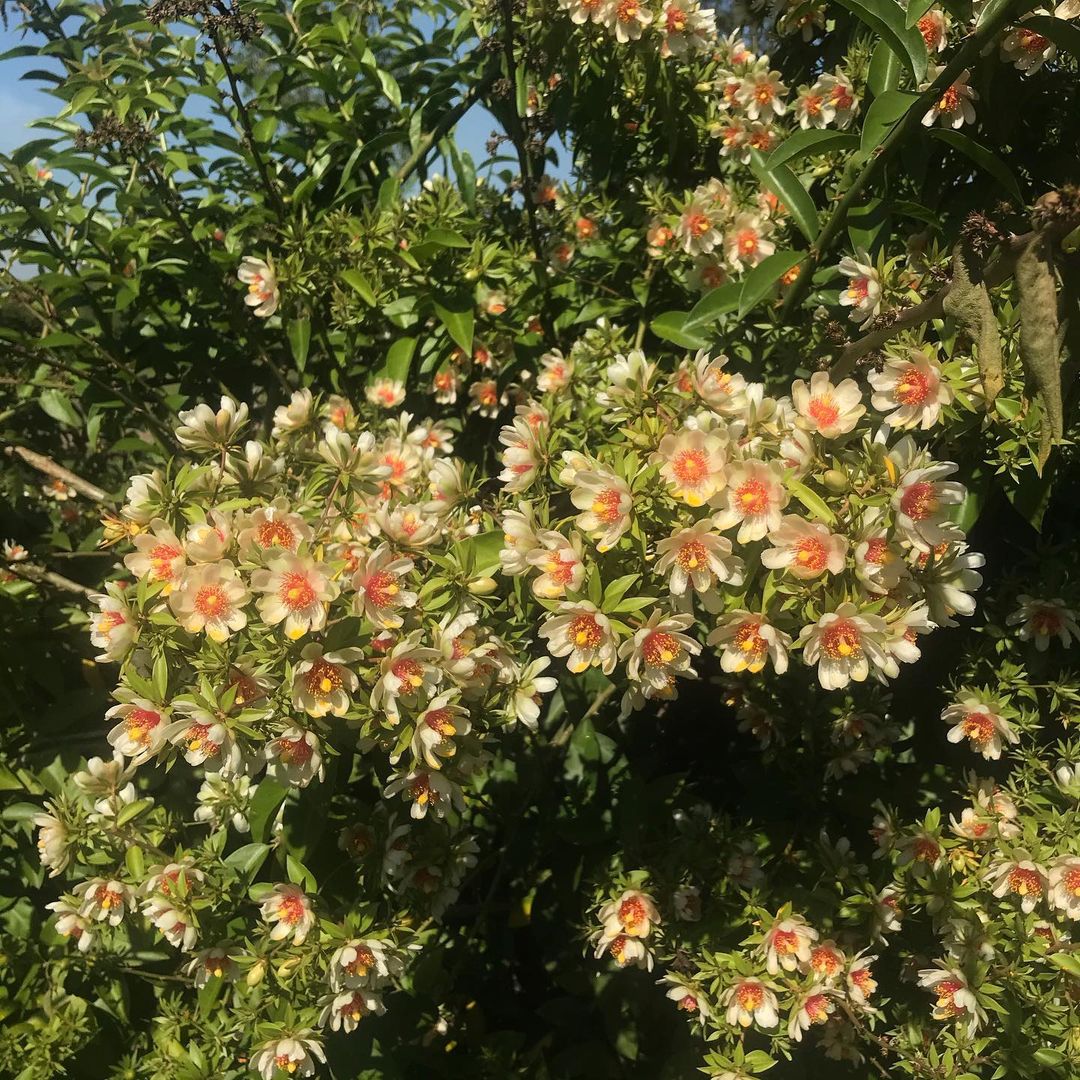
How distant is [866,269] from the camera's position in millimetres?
1496

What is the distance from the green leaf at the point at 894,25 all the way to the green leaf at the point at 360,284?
108 cm

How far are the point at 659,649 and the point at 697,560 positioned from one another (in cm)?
14

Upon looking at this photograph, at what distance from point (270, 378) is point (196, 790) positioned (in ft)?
3.55

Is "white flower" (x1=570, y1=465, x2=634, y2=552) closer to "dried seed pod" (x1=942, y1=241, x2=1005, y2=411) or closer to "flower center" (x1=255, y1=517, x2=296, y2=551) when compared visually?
"flower center" (x1=255, y1=517, x2=296, y2=551)

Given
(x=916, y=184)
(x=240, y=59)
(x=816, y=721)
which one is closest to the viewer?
(x=916, y=184)

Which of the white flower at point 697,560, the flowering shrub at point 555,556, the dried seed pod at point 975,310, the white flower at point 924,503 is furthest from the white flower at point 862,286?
the white flower at point 697,560

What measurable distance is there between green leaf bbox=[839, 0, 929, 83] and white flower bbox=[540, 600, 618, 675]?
34.3 inches

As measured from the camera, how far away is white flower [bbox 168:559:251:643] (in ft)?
3.92

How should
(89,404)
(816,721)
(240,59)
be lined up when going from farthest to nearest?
(240,59) → (89,404) → (816,721)

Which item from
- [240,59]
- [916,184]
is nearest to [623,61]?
[916,184]

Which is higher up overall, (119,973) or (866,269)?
(866,269)

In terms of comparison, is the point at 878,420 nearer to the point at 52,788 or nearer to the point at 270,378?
the point at 270,378

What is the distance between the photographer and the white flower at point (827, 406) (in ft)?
3.90

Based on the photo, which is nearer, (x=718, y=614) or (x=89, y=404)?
(x=718, y=614)
